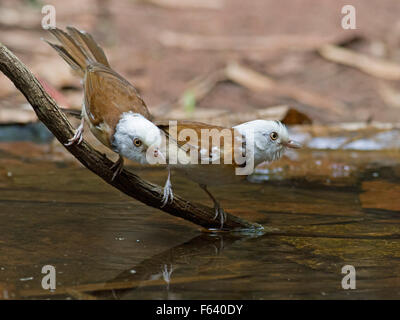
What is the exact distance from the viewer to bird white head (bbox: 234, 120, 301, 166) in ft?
11.6

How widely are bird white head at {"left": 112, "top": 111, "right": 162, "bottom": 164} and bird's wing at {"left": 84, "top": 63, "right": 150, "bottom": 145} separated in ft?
0.30

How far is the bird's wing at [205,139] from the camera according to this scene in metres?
3.49

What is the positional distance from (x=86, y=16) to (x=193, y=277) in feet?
25.5

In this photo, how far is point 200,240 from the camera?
371cm

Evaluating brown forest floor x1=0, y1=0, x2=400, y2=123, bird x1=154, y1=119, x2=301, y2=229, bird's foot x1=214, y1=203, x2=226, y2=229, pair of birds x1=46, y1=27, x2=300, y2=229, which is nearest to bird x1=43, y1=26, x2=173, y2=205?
pair of birds x1=46, y1=27, x2=300, y2=229

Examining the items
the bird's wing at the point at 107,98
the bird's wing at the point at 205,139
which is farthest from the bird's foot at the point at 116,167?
the bird's wing at the point at 205,139

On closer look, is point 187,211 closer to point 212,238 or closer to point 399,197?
point 212,238

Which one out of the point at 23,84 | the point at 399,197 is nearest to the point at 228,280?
the point at 23,84

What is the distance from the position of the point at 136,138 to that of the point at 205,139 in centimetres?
46

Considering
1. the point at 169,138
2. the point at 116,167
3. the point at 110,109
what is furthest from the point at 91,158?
the point at 169,138

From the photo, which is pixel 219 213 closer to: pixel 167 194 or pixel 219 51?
pixel 167 194

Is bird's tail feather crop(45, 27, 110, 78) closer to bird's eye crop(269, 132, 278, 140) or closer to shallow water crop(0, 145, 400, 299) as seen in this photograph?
shallow water crop(0, 145, 400, 299)

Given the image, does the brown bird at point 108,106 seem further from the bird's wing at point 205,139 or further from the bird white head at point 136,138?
the bird's wing at point 205,139

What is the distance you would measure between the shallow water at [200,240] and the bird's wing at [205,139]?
0.49 m
